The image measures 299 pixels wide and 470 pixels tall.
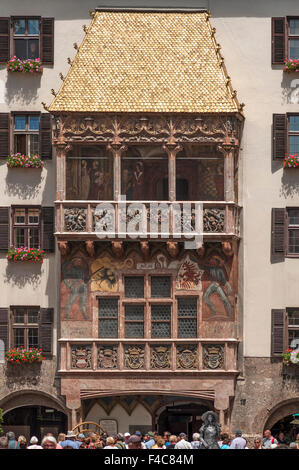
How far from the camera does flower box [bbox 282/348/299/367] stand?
38406mm

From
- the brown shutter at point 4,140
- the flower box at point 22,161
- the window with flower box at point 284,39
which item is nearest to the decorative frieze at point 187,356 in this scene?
the flower box at point 22,161

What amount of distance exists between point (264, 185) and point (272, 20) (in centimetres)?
522

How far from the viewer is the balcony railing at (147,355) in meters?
37.9

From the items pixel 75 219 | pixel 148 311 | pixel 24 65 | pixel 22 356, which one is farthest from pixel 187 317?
pixel 24 65

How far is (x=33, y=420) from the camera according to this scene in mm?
39969

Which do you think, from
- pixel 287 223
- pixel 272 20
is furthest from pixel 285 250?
pixel 272 20

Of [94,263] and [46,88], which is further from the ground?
[46,88]

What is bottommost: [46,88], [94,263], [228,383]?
[228,383]

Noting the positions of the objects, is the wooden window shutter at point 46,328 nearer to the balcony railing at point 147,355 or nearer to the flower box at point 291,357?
the balcony railing at point 147,355

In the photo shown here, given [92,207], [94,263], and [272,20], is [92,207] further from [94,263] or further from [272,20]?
[272,20]

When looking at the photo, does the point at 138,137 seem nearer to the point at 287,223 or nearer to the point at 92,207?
the point at 92,207

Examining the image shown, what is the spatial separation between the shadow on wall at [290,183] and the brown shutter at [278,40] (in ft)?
11.3

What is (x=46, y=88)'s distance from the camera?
3981 cm

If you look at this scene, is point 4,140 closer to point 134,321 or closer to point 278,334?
point 134,321
